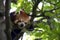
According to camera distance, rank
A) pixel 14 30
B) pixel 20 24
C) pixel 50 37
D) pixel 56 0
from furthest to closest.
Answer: pixel 14 30, pixel 20 24, pixel 56 0, pixel 50 37

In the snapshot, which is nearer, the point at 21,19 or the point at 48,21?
the point at 48,21

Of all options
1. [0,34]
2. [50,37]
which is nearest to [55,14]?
[50,37]

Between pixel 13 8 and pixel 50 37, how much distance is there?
45 centimetres

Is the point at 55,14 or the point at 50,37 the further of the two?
the point at 55,14

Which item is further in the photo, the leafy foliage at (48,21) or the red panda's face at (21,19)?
the red panda's face at (21,19)

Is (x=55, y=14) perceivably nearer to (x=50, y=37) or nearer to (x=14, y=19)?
(x=50, y=37)

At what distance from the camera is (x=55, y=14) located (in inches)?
30.2

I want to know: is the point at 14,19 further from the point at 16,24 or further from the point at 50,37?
the point at 50,37

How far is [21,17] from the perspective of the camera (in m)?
1.02

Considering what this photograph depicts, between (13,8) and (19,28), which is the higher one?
(13,8)

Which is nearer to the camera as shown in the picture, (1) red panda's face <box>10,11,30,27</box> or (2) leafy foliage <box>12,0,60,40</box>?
(2) leafy foliage <box>12,0,60,40</box>

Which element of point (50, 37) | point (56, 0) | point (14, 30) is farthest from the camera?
point (14, 30)

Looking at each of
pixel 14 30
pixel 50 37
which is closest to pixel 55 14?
pixel 50 37

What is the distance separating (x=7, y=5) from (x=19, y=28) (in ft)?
0.99
